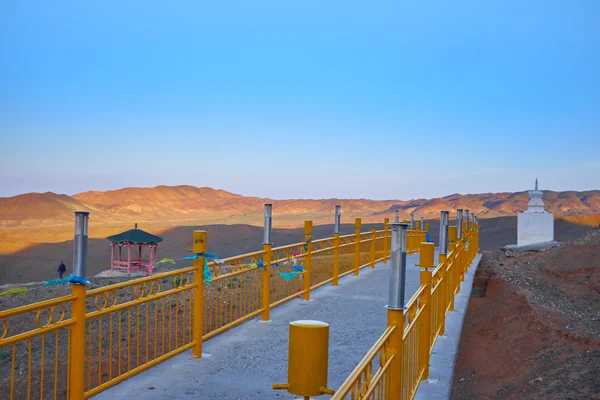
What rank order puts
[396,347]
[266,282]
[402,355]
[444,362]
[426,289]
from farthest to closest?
[266,282]
[444,362]
[426,289]
[402,355]
[396,347]

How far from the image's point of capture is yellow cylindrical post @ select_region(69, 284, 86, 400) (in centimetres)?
462

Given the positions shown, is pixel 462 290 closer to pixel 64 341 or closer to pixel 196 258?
pixel 196 258

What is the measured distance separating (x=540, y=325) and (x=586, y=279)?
786 centimetres

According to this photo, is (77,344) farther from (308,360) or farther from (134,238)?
(134,238)

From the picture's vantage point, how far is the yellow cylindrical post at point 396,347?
4.02 metres

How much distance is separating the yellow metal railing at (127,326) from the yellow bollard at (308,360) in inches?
45.9

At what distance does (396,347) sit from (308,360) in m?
1.69

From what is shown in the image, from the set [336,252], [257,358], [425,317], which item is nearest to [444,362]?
[425,317]

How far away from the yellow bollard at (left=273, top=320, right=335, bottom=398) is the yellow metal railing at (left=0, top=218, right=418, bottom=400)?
1.17 metres

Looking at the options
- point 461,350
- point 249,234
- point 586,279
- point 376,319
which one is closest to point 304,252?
point 376,319

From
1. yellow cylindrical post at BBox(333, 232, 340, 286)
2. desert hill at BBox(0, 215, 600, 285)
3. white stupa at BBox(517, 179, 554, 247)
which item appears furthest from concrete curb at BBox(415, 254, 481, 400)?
desert hill at BBox(0, 215, 600, 285)

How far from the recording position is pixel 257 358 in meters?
6.91

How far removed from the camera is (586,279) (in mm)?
16656

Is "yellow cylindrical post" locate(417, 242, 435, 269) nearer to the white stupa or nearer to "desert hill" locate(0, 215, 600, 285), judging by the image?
the white stupa
